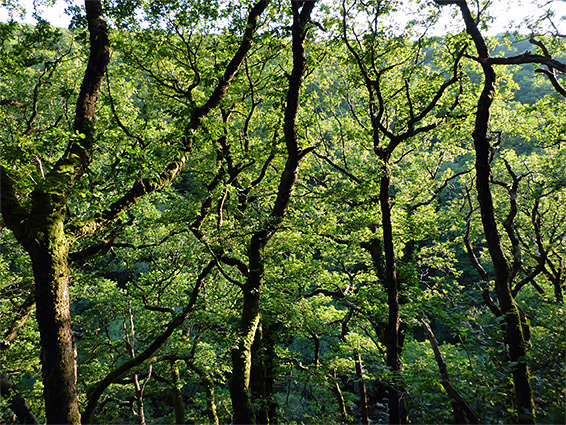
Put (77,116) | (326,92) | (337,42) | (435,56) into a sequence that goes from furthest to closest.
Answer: (326,92), (435,56), (337,42), (77,116)

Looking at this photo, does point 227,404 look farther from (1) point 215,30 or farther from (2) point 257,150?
(1) point 215,30

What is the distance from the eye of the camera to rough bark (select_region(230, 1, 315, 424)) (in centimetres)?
648

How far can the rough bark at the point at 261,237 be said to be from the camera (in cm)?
648

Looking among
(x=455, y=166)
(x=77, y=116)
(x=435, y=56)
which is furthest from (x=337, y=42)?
(x=455, y=166)

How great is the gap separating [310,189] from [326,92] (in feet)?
16.2

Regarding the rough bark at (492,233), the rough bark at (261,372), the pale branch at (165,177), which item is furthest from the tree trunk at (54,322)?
the rough bark at (492,233)

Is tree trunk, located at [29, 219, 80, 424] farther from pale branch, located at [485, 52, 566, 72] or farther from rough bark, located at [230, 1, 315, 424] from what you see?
pale branch, located at [485, 52, 566, 72]

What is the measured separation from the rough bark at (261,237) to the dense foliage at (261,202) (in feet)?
0.17

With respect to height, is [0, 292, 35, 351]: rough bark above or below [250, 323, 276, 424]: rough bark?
above

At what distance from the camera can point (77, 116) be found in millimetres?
5258

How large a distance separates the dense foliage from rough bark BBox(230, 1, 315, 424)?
51mm

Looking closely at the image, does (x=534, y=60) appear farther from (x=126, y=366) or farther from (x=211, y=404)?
(x=211, y=404)

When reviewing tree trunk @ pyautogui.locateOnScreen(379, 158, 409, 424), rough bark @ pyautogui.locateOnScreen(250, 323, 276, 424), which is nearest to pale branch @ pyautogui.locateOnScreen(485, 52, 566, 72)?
tree trunk @ pyautogui.locateOnScreen(379, 158, 409, 424)

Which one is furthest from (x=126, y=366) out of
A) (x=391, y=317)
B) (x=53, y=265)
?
(x=391, y=317)
